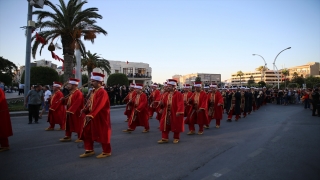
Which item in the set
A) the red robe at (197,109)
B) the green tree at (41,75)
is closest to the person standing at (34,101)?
the red robe at (197,109)

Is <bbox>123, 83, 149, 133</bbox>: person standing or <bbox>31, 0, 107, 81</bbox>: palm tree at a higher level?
<bbox>31, 0, 107, 81</bbox>: palm tree

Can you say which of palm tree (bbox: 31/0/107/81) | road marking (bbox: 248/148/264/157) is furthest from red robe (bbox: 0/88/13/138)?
palm tree (bbox: 31/0/107/81)

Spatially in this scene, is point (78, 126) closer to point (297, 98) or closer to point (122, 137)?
point (122, 137)

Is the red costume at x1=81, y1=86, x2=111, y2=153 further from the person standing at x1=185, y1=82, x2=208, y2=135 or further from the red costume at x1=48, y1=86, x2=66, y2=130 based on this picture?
the person standing at x1=185, y1=82, x2=208, y2=135

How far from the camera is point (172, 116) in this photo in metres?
7.85

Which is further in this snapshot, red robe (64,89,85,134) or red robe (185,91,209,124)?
red robe (185,91,209,124)

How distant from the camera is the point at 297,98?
109 ft

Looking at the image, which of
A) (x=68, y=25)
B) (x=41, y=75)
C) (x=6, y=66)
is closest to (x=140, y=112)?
(x=68, y=25)

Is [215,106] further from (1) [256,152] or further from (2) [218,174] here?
(2) [218,174]

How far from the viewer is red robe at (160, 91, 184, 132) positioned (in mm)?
7801

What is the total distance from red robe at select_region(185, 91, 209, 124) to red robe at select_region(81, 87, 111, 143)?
4.33 metres

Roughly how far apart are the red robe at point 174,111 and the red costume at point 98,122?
2.19 meters

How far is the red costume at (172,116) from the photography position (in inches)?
307

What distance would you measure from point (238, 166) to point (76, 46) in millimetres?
17165
